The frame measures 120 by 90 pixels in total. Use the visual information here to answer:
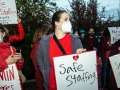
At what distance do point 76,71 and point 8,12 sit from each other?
7.08 feet

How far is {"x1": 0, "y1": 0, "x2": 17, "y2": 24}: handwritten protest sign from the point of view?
2.64 m

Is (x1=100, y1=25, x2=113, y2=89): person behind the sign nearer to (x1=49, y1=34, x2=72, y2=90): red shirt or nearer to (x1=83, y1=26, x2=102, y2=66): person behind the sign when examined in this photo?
(x1=83, y1=26, x2=102, y2=66): person behind the sign

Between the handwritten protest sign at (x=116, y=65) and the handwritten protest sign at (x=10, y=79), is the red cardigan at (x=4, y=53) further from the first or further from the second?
the handwritten protest sign at (x=116, y=65)

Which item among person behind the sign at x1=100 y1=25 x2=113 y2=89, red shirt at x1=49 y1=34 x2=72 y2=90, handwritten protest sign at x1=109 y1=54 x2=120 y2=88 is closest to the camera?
red shirt at x1=49 y1=34 x2=72 y2=90

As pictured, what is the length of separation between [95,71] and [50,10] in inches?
226

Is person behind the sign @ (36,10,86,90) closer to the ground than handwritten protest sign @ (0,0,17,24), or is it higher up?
closer to the ground

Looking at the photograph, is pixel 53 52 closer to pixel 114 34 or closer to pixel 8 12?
pixel 8 12

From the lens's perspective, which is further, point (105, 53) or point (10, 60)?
point (105, 53)

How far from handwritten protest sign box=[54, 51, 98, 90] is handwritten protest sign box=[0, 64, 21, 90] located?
767mm

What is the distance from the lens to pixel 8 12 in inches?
106

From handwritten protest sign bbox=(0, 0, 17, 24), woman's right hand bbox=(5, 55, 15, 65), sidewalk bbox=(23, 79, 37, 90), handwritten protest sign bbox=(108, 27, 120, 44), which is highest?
handwritten protest sign bbox=(0, 0, 17, 24)

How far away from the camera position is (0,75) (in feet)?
6.16

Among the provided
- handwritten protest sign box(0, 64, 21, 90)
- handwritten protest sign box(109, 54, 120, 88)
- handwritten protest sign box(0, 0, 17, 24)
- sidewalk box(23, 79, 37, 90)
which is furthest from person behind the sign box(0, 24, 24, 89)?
sidewalk box(23, 79, 37, 90)

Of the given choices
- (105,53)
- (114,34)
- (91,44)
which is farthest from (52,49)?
(105,53)
